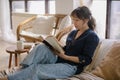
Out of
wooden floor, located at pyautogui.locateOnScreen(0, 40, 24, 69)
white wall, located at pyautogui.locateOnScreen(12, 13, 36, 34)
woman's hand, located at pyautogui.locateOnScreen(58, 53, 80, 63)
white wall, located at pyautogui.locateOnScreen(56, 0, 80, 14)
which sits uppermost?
white wall, located at pyautogui.locateOnScreen(56, 0, 80, 14)

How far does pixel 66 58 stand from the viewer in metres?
1.94

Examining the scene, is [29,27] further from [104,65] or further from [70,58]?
[104,65]

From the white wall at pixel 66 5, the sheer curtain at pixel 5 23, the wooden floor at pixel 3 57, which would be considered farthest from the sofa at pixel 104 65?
the sheer curtain at pixel 5 23

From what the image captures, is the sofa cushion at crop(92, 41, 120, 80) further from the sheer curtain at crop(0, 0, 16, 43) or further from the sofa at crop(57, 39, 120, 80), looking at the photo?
the sheer curtain at crop(0, 0, 16, 43)

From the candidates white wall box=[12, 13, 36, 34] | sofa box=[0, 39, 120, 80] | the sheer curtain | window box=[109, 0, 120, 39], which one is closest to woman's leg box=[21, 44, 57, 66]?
sofa box=[0, 39, 120, 80]

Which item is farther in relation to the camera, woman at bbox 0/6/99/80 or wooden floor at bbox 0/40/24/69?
wooden floor at bbox 0/40/24/69

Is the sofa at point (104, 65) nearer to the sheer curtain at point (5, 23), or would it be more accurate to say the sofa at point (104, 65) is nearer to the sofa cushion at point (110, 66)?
the sofa cushion at point (110, 66)

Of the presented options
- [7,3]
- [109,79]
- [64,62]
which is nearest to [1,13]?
[7,3]

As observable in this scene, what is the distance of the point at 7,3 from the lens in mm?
5438

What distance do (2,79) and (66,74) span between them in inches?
20.6

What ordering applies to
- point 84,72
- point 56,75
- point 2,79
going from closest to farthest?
point 2,79 < point 56,75 < point 84,72

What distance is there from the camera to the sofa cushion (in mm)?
1802

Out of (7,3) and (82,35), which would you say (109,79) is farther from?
(7,3)

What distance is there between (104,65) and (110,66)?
0.06 metres
